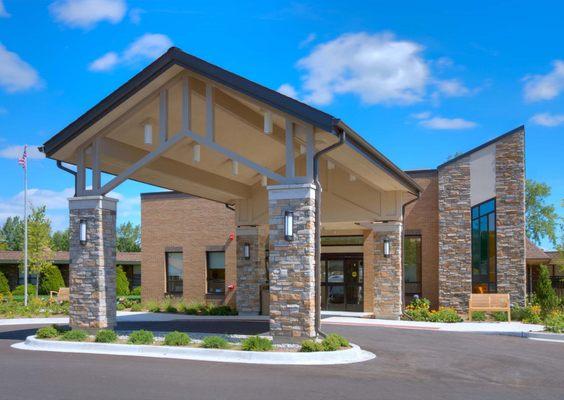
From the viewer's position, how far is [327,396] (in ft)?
29.8

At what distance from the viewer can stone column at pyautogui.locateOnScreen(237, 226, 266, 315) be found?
23.5 m

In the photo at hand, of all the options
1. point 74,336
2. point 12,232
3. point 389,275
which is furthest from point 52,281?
point 12,232

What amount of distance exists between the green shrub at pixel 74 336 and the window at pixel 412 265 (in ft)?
43.0

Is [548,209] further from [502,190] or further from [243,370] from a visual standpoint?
[243,370]

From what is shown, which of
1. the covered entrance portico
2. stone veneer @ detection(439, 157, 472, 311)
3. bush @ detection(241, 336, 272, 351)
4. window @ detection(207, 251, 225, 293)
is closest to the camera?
bush @ detection(241, 336, 272, 351)

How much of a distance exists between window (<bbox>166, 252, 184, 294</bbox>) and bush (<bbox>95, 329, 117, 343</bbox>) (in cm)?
1304

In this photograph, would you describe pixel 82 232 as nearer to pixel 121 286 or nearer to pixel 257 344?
pixel 257 344

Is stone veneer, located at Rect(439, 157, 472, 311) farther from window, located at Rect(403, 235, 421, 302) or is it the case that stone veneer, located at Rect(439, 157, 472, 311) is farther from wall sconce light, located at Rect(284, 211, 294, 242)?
wall sconce light, located at Rect(284, 211, 294, 242)

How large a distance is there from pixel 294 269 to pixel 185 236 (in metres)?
15.1

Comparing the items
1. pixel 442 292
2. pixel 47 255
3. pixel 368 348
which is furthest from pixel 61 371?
pixel 47 255

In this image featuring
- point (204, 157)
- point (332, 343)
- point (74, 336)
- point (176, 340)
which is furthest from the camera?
point (204, 157)

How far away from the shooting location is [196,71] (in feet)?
45.5

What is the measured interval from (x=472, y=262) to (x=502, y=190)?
2784 millimetres

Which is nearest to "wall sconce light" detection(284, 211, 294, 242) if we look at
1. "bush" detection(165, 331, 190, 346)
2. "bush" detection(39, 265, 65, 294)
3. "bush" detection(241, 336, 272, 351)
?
"bush" detection(241, 336, 272, 351)
